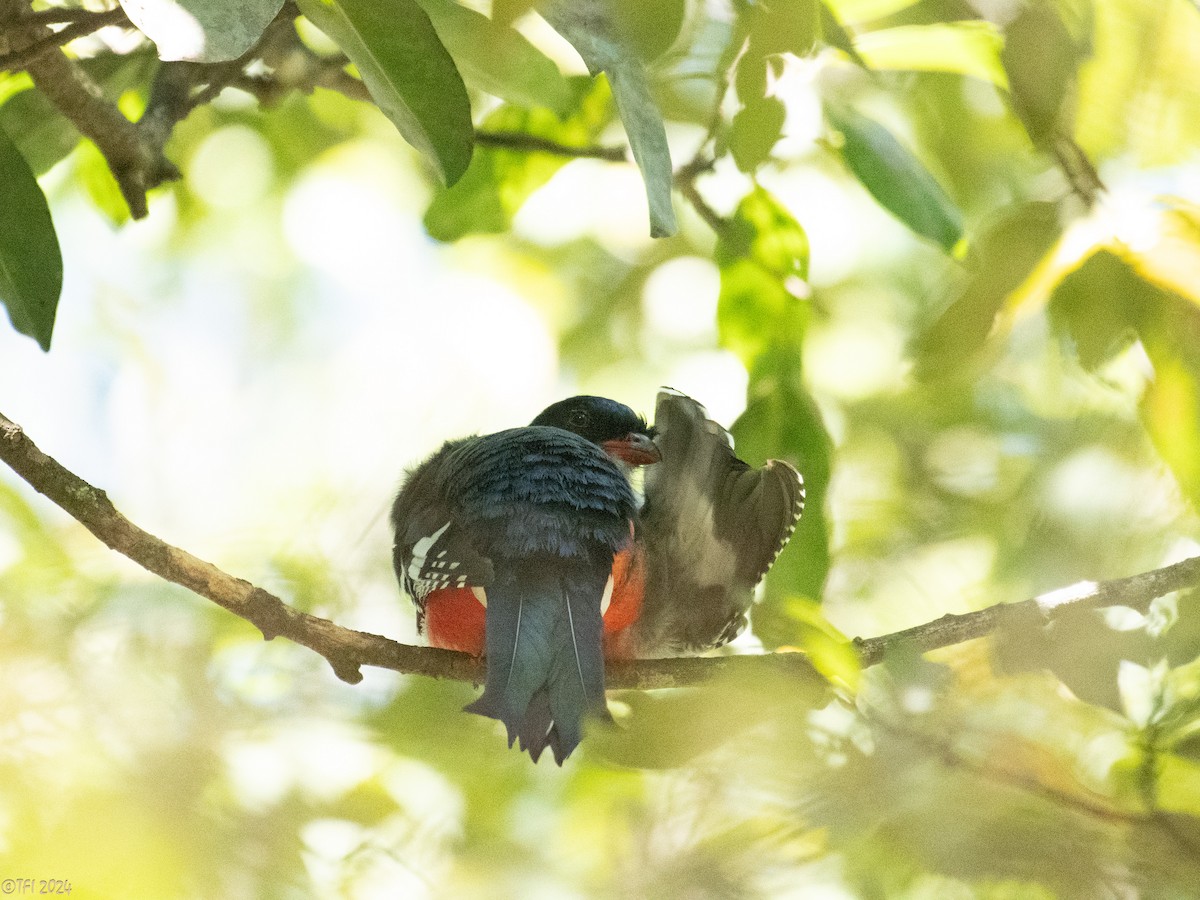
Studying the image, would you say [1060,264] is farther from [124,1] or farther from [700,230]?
[700,230]

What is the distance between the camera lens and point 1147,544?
6.64ft

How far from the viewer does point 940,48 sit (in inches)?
82.2

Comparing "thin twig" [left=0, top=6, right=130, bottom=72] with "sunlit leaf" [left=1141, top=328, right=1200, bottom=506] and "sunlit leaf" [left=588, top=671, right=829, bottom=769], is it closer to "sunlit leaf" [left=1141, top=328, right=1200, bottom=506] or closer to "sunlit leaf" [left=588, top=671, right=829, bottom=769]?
"sunlit leaf" [left=588, top=671, right=829, bottom=769]

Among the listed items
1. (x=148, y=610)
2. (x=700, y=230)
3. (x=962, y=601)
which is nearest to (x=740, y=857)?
(x=962, y=601)

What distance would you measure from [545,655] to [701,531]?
562mm

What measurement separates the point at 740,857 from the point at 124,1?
1353 millimetres

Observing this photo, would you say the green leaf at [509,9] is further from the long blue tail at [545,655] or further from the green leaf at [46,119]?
the green leaf at [46,119]

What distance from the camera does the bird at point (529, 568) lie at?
2053mm

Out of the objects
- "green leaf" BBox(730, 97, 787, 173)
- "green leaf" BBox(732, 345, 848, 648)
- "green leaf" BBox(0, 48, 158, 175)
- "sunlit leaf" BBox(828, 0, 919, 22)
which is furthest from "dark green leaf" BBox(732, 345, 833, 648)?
"green leaf" BBox(0, 48, 158, 175)

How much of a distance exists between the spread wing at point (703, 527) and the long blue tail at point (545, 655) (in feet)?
0.89

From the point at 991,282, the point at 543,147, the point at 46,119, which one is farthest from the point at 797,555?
the point at 46,119

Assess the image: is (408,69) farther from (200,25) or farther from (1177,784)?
(1177,784)

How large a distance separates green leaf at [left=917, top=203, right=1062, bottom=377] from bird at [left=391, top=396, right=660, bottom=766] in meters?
0.85

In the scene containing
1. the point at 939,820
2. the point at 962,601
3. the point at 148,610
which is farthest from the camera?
the point at 148,610
